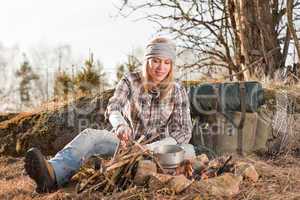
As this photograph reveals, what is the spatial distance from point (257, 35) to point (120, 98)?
4.59m

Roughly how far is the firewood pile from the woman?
21 cm

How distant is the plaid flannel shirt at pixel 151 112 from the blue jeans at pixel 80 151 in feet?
0.74

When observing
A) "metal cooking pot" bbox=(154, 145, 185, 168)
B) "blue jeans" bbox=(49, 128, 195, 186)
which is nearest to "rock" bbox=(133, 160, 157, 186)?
"metal cooking pot" bbox=(154, 145, 185, 168)

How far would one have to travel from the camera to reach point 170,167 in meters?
2.62

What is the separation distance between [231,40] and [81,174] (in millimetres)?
6520

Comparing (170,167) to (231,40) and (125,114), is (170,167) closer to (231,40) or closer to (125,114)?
(125,114)

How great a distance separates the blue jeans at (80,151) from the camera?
108 inches

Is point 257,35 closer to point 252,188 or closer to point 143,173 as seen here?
point 252,188

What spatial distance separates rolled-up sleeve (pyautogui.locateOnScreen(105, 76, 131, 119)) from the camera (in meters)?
3.09

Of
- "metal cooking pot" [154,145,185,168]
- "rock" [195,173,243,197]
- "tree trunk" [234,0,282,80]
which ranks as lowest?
"rock" [195,173,243,197]

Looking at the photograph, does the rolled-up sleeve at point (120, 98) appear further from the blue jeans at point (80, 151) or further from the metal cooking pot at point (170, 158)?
the metal cooking pot at point (170, 158)

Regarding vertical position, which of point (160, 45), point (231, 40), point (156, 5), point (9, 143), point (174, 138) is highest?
point (156, 5)

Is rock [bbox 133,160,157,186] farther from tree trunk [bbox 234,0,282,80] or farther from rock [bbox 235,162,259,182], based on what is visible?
tree trunk [bbox 234,0,282,80]

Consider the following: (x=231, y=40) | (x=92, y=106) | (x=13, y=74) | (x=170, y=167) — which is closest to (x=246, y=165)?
(x=170, y=167)
